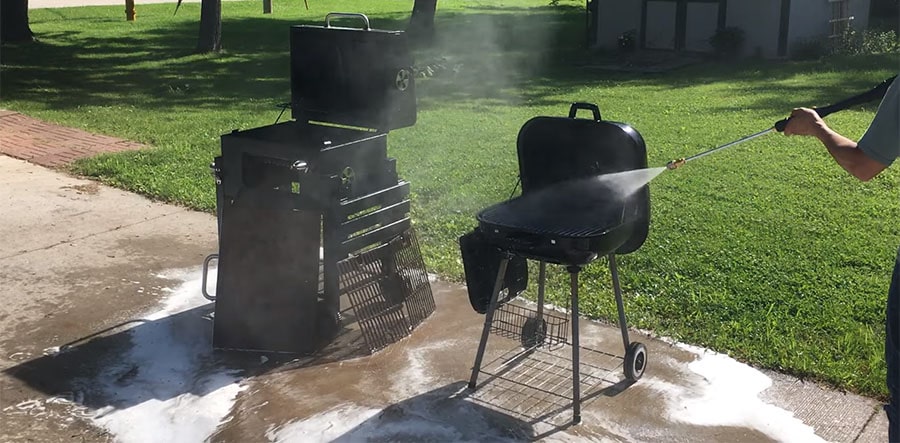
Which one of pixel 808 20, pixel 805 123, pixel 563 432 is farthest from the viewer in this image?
pixel 808 20

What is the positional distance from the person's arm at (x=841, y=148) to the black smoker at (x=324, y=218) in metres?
1.84

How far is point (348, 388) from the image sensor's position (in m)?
3.67

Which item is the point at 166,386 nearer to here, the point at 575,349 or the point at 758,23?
the point at 575,349

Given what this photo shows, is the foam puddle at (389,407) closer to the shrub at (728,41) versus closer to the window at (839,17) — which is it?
the shrub at (728,41)

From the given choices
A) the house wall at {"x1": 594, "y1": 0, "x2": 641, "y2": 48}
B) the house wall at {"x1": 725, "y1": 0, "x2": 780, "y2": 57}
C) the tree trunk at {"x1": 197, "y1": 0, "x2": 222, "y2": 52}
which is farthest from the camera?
the house wall at {"x1": 594, "y1": 0, "x2": 641, "y2": 48}

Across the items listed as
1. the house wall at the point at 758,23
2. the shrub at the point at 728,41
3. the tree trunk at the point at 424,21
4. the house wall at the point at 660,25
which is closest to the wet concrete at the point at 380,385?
the tree trunk at the point at 424,21

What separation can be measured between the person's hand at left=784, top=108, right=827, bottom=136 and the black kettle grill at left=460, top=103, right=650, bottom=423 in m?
0.64

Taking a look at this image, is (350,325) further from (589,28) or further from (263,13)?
(263,13)

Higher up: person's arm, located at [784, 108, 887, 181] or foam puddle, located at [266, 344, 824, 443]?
person's arm, located at [784, 108, 887, 181]

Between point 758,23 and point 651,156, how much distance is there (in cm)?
884

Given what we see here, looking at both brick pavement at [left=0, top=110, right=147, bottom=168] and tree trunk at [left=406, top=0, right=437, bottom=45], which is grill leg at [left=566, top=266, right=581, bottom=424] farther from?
tree trunk at [left=406, top=0, right=437, bottom=45]

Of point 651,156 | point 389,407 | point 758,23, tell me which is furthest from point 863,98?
point 758,23

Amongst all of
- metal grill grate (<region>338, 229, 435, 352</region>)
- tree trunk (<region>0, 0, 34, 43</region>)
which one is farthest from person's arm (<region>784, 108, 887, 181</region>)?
tree trunk (<region>0, 0, 34, 43</region>)

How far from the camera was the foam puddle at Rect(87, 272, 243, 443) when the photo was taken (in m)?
3.37
